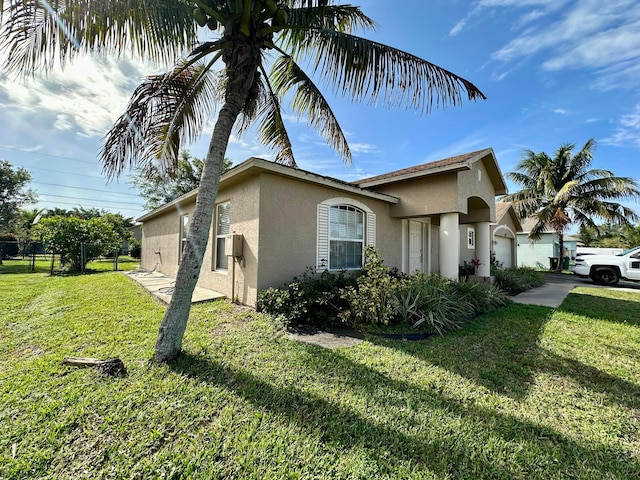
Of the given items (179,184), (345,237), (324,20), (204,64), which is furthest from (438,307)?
(179,184)

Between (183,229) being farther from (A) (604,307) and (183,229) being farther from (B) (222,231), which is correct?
(A) (604,307)

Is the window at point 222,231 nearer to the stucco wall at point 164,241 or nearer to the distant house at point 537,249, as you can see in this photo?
the stucco wall at point 164,241

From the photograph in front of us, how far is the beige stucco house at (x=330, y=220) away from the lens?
649cm

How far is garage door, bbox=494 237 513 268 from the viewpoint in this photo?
57.2ft

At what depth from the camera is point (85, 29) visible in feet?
11.7

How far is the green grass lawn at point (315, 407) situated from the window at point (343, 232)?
10.0 ft

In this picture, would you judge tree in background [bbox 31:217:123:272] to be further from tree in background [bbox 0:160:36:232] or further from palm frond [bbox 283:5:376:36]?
palm frond [bbox 283:5:376:36]

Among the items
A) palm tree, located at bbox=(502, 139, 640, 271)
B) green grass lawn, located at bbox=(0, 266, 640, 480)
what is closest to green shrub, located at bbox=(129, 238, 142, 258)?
green grass lawn, located at bbox=(0, 266, 640, 480)

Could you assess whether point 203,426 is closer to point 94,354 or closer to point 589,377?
point 94,354

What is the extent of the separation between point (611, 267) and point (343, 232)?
1439 cm

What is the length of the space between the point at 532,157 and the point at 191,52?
2468 cm

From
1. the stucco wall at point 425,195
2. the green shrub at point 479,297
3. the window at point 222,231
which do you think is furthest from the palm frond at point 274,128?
the green shrub at point 479,297

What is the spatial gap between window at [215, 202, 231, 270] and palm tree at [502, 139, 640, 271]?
21.0 metres

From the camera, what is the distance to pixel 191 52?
178 inches
